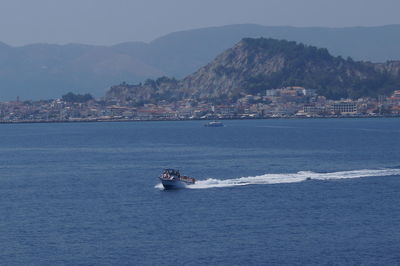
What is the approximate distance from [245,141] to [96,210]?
6425 cm

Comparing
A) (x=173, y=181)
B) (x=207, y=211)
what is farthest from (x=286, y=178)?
(x=207, y=211)

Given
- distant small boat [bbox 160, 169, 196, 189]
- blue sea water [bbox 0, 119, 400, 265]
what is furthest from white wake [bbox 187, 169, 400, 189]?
distant small boat [bbox 160, 169, 196, 189]

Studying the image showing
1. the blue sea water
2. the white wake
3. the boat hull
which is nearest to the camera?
the blue sea water

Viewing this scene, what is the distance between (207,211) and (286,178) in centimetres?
1505

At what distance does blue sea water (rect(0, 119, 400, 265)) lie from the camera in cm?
3966

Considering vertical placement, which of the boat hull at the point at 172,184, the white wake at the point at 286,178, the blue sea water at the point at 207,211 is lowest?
the blue sea water at the point at 207,211

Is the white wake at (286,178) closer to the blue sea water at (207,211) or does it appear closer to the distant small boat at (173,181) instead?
the blue sea water at (207,211)

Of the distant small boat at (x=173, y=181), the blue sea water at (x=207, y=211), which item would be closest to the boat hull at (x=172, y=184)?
the distant small boat at (x=173, y=181)

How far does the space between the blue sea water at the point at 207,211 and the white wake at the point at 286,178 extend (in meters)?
0.09

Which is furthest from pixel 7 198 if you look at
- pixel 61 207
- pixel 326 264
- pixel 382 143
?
pixel 382 143

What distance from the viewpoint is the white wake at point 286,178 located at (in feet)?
200

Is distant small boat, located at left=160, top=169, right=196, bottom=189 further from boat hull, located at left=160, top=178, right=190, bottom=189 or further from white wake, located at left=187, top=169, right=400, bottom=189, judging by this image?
white wake, located at left=187, top=169, right=400, bottom=189

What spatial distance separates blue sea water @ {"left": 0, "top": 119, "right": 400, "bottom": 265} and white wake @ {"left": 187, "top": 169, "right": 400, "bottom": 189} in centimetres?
9

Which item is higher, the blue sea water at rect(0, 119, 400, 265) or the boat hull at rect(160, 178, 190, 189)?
the boat hull at rect(160, 178, 190, 189)
